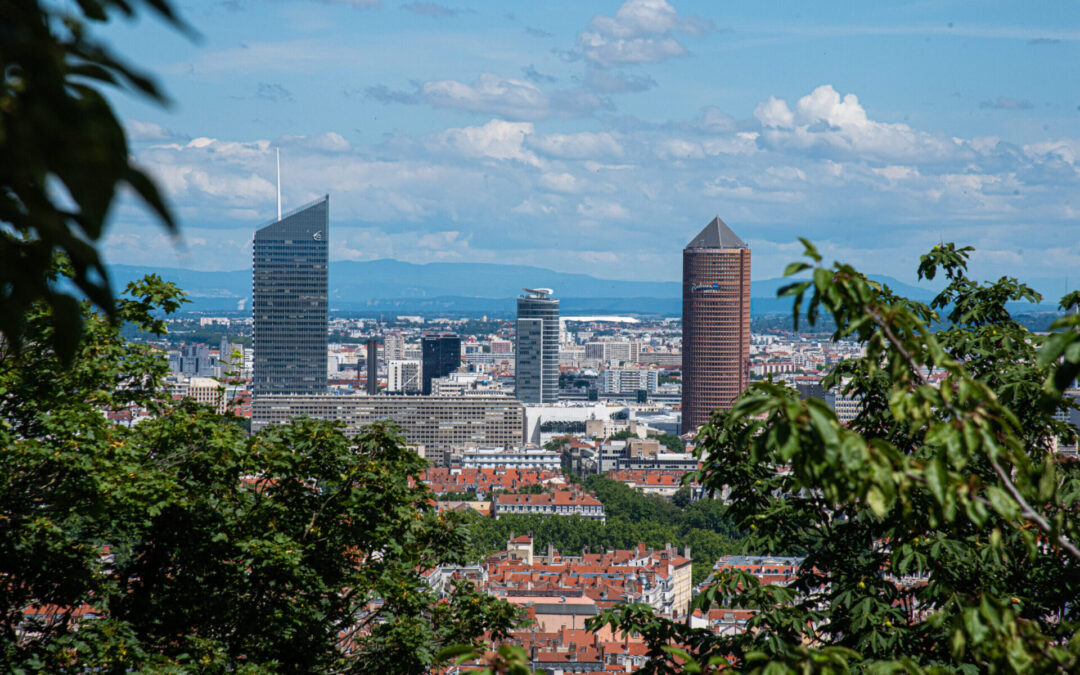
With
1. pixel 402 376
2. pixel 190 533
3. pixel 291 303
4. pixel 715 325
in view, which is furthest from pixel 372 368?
pixel 190 533

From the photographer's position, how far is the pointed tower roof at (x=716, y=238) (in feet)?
240

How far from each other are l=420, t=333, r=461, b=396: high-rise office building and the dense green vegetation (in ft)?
165

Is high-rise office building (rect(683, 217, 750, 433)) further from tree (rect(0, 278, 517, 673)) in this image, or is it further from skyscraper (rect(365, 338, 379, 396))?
tree (rect(0, 278, 517, 673))

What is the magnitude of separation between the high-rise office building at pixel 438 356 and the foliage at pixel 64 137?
305ft

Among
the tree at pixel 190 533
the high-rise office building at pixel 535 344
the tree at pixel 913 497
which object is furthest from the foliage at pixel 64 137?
the high-rise office building at pixel 535 344

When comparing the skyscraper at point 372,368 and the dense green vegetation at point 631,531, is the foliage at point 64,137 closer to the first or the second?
the dense green vegetation at point 631,531

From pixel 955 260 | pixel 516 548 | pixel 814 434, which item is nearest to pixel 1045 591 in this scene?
pixel 955 260

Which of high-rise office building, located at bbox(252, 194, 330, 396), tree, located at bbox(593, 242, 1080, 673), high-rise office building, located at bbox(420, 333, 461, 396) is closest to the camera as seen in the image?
tree, located at bbox(593, 242, 1080, 673)

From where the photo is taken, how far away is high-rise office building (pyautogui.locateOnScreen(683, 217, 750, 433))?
70875 millimetres

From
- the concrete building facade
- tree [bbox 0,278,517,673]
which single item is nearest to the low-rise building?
the concrete building facade

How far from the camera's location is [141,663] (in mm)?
5242

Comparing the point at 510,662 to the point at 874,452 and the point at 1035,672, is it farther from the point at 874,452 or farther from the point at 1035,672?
the point at 1035,672

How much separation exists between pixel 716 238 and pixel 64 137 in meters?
73.9

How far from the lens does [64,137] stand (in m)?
1.12
